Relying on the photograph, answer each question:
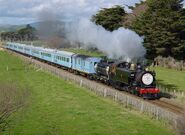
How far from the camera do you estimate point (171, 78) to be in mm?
56719

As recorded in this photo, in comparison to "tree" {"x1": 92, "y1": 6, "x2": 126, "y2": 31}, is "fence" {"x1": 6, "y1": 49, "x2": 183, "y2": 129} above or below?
below

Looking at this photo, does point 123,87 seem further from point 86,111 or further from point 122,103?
point 86,111

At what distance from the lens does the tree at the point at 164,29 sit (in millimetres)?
66938

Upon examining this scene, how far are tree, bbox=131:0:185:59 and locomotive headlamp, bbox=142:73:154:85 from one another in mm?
31687

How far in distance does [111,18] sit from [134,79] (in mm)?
54230

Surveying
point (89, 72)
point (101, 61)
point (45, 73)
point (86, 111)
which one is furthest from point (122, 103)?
point (45, 73)

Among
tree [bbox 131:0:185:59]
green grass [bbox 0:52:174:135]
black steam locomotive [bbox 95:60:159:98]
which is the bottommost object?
green grass [bbox 0:52:174:135]

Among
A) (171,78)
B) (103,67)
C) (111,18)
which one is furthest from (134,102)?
(111,18)

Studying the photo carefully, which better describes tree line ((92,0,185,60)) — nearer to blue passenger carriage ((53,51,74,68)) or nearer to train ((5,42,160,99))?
blue passenger carriage ((53,51,74,68))

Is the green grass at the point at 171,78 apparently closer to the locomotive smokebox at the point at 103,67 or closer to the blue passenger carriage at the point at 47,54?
the locomotive smokebox at the point at 103,67

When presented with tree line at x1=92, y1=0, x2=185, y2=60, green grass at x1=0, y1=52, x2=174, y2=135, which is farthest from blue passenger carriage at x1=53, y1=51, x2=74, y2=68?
green grass at x1=0, y1=52, x2=174, y2=135

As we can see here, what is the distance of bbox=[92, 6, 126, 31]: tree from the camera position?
90.1m

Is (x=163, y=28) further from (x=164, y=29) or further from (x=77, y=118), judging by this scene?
(x=77, y=118)

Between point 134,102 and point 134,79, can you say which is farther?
point 134,79
